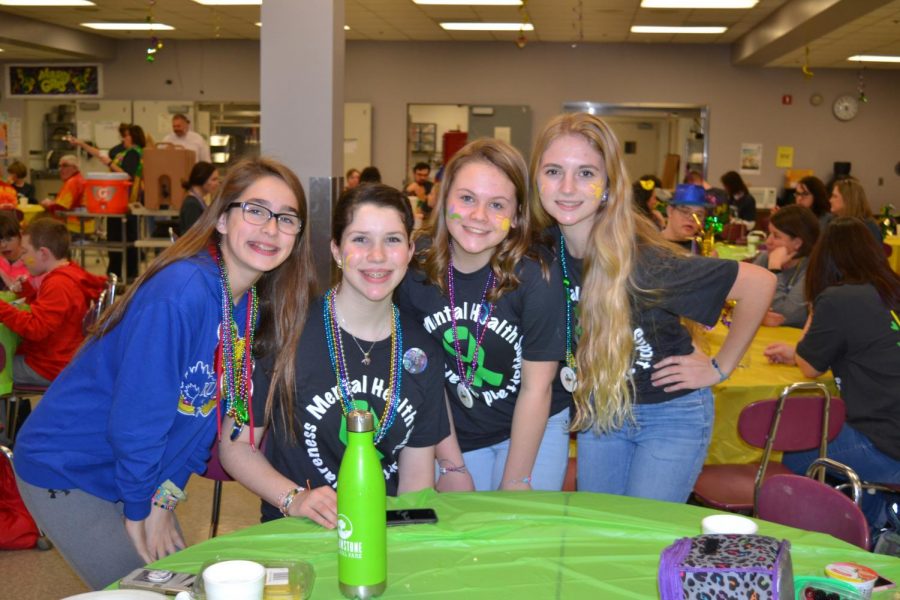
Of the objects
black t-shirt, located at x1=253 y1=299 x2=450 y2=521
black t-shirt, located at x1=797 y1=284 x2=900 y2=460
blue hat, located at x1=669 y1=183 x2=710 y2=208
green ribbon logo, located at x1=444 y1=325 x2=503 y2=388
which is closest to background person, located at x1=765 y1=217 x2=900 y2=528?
black t-shirt, located at x1=797 y1=284 x2=900 y2=460

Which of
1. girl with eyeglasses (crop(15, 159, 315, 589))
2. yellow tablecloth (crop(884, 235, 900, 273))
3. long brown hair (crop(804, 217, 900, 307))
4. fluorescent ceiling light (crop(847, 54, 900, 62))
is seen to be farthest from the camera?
fluorescent ceiling light (crop(847, 54, 900, 62))

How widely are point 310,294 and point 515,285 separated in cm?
53

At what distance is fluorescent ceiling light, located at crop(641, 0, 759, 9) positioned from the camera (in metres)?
9.45

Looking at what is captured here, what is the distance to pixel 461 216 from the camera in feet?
7.20

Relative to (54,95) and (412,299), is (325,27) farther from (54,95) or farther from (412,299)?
(54,95)

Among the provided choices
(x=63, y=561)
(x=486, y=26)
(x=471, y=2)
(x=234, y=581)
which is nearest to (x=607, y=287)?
(x=234, y=581)

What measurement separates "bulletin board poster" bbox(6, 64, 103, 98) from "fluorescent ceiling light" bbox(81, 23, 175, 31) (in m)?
1.36

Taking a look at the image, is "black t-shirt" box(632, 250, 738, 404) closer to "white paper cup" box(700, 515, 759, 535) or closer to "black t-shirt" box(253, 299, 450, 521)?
"black t-shirt" box(253, 299, 450, 521)

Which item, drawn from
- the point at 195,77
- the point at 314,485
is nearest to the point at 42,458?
the point at 314,485

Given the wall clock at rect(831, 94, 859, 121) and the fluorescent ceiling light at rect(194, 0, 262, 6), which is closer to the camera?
the fluorescent ceiling light at rect(194, 0, 262, 6)

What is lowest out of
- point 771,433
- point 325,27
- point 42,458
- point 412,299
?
point 771,433

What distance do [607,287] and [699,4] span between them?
8.41m

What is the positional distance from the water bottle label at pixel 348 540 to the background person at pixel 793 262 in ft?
12.0

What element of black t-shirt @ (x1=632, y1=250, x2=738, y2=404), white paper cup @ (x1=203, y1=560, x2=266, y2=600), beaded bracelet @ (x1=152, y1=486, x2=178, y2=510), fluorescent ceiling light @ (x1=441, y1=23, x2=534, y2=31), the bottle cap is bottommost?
beaded bracelet @ (x1=152, y1=486, x2=178, y2=510)
